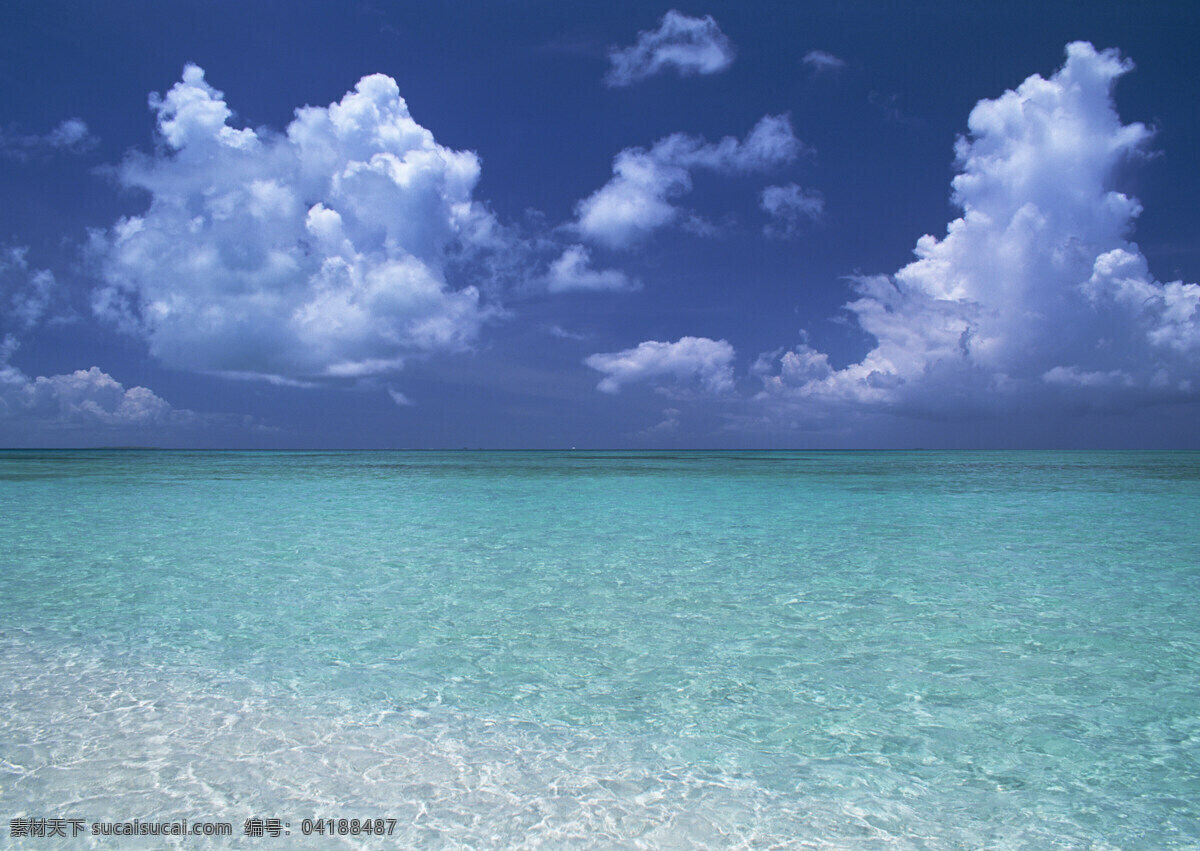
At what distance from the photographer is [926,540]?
42.2ft

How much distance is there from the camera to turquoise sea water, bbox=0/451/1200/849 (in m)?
3.43

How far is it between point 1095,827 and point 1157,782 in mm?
811

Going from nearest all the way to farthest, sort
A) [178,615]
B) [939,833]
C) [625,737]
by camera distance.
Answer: [939,833]
[625,737]
[178,615]

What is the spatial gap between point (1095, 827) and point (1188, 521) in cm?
1766

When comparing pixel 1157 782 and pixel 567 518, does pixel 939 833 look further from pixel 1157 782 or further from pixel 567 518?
pixel 567 518

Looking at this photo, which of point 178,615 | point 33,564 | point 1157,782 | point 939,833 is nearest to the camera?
point 939,833

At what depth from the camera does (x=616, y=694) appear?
4.99 metres

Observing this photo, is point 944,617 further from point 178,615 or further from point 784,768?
point 178,615


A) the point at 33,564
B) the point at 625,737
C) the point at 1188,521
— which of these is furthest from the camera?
the point at 1188,521

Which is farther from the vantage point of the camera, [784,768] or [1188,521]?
[1188,521]

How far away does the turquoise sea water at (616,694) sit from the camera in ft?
11.2

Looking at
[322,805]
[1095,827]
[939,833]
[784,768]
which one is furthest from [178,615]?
[1095,827]

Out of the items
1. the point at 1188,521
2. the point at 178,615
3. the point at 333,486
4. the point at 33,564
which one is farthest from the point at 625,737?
the point at 333,486

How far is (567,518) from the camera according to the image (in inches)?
653
